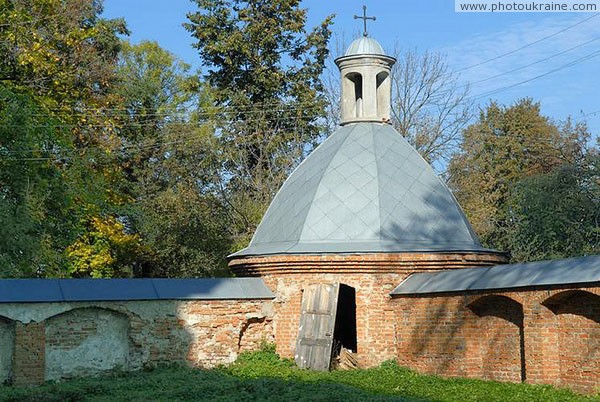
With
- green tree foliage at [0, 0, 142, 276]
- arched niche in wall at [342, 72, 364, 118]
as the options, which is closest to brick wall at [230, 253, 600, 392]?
arched niche in wall at [342, 72, 364, 118]

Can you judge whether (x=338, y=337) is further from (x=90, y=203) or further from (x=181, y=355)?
(x=90, y=203)

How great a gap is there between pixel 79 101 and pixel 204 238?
199 inches

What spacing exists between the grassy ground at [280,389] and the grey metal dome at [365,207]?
2343mm

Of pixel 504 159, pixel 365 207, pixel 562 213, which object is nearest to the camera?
pixel 365 207

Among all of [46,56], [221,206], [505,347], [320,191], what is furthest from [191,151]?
[505,347]

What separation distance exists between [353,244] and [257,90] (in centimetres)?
1360

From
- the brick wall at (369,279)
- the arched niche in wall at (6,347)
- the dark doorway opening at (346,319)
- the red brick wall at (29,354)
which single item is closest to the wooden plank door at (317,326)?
the brick wall at (369,279)

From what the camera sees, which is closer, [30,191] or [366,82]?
[366,82]

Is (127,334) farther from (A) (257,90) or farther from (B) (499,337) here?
(A) (257,90)

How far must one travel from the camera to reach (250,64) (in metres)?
28.4

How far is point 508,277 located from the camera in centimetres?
1316

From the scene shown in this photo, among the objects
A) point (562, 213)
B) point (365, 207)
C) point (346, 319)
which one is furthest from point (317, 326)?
point (562, 213)

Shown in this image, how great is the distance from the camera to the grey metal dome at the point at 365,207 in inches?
621

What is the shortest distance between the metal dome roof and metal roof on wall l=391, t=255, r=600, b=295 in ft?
16.4
